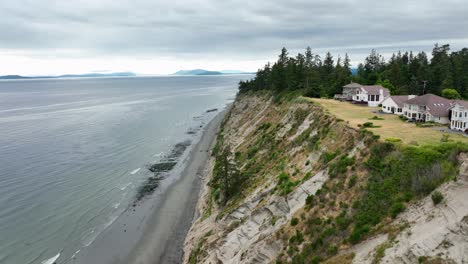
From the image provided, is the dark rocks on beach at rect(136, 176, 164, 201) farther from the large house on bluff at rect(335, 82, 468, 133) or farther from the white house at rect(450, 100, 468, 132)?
the white house at rect(450, 100, 468, 132)

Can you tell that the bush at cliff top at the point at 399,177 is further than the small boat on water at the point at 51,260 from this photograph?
No

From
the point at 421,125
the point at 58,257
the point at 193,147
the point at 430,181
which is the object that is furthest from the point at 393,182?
the point at 193,147

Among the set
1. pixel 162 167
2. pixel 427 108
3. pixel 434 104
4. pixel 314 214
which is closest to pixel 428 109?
pixel 427 108

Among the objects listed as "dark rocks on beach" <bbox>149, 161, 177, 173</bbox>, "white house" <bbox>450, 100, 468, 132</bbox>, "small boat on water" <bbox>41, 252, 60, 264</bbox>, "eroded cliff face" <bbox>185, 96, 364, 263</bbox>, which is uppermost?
"white house" <bbox>450, 100, 468, 132</bbox>

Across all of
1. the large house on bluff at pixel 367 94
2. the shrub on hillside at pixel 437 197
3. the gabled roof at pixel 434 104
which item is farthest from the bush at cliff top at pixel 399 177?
the large house on bluff at pixel 367 94

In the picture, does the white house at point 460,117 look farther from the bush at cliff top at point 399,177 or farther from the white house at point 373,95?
the white house at point 373,95

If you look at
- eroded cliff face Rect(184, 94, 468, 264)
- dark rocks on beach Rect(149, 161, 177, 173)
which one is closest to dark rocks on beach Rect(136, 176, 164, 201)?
dark rocks on beach Rect(149, 161, 177, 173)

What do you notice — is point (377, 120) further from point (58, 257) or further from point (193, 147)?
point (193, 147)
